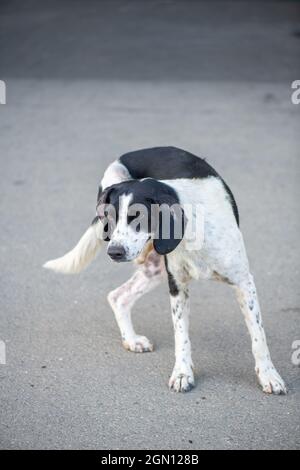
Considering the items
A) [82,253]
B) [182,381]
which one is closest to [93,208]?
[82,253]

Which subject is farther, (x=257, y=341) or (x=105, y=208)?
(x=257, y=341)

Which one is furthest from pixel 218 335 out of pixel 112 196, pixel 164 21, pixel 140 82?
pixel 164 21

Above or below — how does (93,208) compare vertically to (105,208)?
below

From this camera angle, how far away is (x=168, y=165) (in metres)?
4.54

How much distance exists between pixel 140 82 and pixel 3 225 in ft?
14.1

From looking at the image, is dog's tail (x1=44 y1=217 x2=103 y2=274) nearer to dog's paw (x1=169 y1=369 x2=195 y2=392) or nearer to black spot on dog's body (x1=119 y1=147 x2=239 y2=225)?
black spot on dog's body (x1=119 y1=147 x2=239 y2=225)

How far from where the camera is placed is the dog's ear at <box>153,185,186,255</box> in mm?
3957

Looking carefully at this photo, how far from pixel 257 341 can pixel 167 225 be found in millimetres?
848

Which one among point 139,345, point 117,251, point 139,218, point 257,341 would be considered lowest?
point 139,345

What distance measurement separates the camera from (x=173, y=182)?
4.27 metres

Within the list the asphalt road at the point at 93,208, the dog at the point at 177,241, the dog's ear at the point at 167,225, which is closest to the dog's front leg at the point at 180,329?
the dog at the point at 177,241

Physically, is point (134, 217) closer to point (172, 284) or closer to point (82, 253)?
point (172, 284)

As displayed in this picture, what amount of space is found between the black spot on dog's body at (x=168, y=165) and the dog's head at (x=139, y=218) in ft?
1.42

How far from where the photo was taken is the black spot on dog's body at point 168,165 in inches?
175
